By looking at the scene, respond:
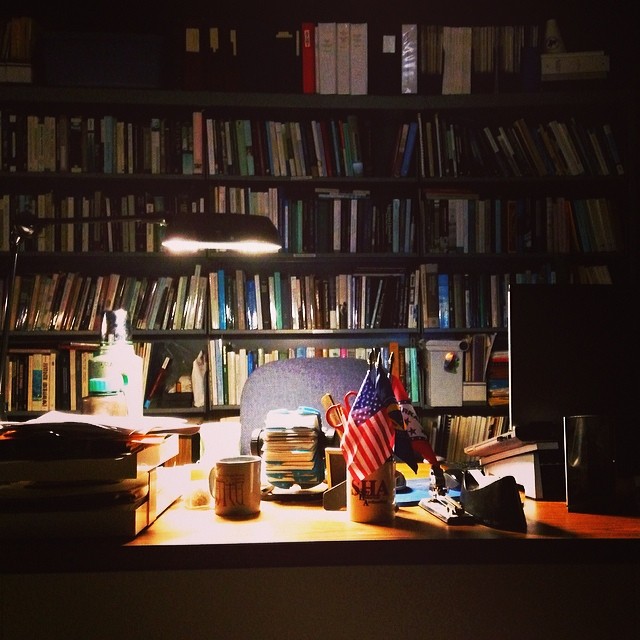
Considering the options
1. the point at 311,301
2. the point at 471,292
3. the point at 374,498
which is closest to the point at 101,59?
the point at 311,301

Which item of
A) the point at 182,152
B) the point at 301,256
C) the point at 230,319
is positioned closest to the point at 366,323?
the point at 301,256

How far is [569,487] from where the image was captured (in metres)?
1.05

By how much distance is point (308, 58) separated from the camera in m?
2.79

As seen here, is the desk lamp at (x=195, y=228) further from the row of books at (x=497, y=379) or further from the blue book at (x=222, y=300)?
the row of books at (x=497, y=379)

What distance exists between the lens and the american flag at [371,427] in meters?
0.94

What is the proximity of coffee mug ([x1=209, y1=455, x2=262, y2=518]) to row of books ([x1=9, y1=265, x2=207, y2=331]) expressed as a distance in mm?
1819

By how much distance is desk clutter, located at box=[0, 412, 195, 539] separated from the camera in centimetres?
86

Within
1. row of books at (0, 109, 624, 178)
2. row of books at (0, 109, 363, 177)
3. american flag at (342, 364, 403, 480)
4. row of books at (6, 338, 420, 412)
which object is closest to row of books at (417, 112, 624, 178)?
row of books at (0, 109, 624, 178)

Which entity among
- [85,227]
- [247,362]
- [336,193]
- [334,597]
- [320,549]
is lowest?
[334,597]

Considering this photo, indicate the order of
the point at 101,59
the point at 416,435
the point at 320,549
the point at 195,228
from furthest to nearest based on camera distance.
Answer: the point at 101,59, the point at 195,228, the point at 416,435, the point at 320,549

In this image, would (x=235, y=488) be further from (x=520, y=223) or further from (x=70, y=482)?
(x=520, y=223)

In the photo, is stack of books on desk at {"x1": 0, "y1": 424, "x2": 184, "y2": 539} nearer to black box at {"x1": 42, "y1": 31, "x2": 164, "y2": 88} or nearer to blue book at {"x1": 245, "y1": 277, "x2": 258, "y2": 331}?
blue book at {"x1": 245, "y1": 277, "x2": 258, "y2": 331}

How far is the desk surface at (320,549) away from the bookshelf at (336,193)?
1919 millimetres

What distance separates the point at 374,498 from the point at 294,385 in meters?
1.25
